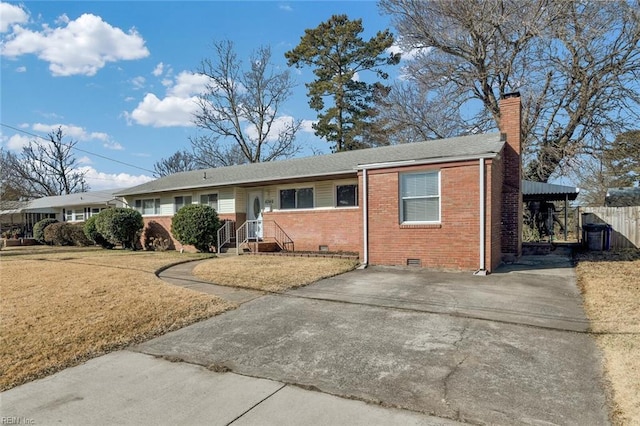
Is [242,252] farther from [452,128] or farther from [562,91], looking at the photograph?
[562,91]

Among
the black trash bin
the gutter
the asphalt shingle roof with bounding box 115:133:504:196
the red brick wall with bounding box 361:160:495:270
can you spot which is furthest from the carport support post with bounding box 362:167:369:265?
the black trash bin

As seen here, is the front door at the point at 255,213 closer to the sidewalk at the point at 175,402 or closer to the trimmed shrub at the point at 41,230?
the sidewalk at the point at 175,402

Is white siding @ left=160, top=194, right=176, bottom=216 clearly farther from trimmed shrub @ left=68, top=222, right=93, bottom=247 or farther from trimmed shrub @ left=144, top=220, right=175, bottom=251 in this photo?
trimmed shrub @ left=68, top=222, right=93, bottom=247

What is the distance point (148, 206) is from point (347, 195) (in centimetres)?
1248

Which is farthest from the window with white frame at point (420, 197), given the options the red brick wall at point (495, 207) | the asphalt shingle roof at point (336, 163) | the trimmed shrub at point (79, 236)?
the trimmed shrub at point (79, 236)

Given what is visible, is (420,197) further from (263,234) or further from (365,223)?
(263,234)

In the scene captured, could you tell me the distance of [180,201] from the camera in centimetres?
1936

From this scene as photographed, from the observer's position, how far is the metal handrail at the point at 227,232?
1672cm

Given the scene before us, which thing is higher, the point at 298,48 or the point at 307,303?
the point at 298,48

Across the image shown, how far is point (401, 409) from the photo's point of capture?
3.19 meters

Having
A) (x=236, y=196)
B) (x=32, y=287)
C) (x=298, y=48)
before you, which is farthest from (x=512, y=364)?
(x=298, y=48)

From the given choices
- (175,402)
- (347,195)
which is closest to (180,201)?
(347,195)

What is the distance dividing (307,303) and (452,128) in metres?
19.6

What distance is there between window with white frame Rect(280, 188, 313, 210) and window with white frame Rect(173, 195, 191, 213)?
5.90 m
